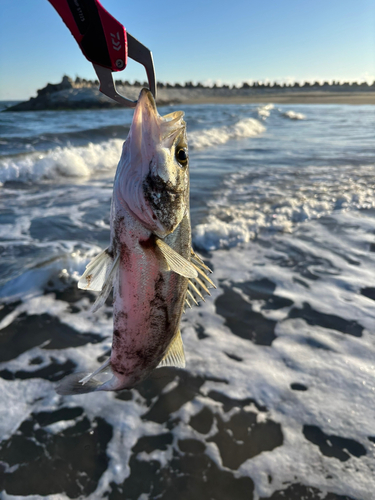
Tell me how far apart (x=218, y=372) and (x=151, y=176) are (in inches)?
94.2

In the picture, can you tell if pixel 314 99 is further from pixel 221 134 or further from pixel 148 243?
pixel 148 243

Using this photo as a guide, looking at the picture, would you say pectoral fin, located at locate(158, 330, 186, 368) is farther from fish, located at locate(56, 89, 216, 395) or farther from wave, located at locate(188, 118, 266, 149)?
wave, located at locate(188, 118, 266, 149)

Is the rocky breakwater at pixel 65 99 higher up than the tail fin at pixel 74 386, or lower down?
higher up

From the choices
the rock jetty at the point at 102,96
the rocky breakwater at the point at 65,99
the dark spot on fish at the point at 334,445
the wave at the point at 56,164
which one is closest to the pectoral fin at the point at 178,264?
the dark spot on fish at the point at 334,445

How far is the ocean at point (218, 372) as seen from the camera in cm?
262

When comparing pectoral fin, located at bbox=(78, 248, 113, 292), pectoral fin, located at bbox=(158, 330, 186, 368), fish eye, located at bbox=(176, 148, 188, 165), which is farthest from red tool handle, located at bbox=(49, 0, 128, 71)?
pectoral fin, located at bbox=(158, 330, 186, 368)

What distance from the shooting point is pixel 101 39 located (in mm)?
1838

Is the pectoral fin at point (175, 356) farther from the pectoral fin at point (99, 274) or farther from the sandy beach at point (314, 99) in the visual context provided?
the sandy beach at point (314, 99)

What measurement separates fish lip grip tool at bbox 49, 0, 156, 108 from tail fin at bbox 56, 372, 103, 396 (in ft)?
5.75

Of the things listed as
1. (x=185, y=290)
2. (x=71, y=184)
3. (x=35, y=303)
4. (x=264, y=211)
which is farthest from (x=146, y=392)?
(x=71, y=184)

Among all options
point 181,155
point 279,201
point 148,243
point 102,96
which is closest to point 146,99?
point 181,155

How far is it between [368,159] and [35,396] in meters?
13.1

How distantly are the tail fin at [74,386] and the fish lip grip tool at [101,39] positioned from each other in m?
1.75

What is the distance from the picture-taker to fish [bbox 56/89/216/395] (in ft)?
6.16
